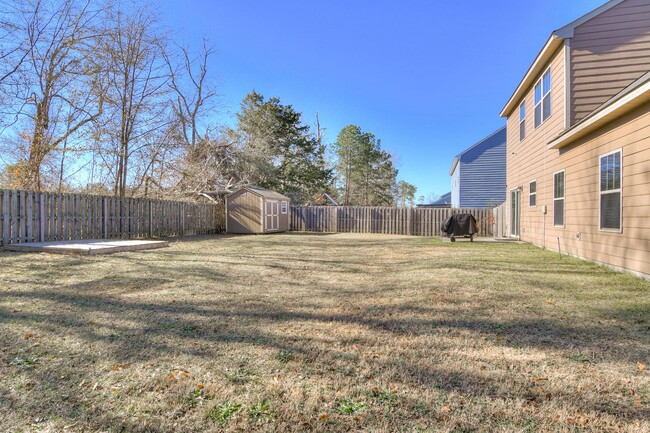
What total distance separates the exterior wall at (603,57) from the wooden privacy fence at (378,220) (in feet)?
29.4

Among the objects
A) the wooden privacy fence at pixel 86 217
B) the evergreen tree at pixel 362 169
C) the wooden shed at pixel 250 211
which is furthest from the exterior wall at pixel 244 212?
the evergreen tree at pixel 362 169

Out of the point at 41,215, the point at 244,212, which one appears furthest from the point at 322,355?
the point at 244,212

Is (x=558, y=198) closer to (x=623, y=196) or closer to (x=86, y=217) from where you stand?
(x=623, y=196)

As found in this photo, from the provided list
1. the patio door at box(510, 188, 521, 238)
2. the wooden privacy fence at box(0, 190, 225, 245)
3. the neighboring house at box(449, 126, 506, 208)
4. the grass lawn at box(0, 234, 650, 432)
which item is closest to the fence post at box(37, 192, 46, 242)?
the wooden privacy fence at box(0, 190, 225, 245)

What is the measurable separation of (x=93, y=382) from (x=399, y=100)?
1109 inches

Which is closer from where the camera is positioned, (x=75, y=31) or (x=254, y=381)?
(x=254, y=381)

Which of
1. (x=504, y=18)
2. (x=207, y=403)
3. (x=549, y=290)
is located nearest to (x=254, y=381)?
(x=207, y=403)

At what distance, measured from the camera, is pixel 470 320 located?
3201 millimetres

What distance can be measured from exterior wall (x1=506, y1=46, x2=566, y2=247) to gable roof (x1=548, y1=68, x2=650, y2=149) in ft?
3.59

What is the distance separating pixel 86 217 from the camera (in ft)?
33.0

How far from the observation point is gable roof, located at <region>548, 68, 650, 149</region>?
4508 mm

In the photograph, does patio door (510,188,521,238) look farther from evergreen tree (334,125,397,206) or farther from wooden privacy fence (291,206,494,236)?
evergreen tree (334,125,397,206)

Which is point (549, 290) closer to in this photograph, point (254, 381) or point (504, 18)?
point (254, 381)

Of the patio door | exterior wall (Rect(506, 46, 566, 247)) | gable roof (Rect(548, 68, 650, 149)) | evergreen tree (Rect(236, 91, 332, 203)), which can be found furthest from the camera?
evergreen tree (Rect(236, 91, 332, 203))
